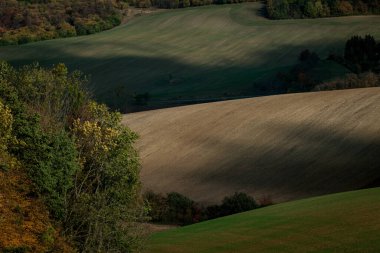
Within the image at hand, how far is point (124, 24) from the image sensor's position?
17538 centimetres

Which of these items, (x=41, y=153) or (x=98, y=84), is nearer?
(x=41, y=153)

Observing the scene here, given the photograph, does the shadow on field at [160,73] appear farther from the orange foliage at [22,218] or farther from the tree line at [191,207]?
the orange foliage at [22,218]

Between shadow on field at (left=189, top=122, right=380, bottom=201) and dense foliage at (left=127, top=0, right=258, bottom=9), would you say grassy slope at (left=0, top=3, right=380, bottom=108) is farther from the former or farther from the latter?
shadow on field at (left=189, top=122, right=380, bottom=201)

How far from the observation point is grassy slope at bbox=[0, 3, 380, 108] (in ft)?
458

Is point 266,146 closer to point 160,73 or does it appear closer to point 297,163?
point 297,163

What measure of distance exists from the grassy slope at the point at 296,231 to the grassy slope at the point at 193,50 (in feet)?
265

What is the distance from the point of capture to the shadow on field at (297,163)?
212 ft

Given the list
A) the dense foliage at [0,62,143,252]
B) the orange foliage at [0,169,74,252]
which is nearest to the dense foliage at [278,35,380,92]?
the dense foliage at [0,62,143,252]

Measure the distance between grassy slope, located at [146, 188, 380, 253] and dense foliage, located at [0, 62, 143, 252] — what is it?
193 inches

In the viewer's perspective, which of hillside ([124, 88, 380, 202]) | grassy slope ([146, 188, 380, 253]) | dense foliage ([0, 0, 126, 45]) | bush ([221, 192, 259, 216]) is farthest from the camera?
dense foliage ([0, 0, 126, 45])

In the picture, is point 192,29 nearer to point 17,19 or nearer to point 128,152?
point 17,19

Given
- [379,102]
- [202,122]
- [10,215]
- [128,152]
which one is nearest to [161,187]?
[202,122]

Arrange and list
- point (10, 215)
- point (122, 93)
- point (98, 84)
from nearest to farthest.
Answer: point (10, 215) → point (122, 93) → point (98, 84)

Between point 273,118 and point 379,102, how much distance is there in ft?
31.7
